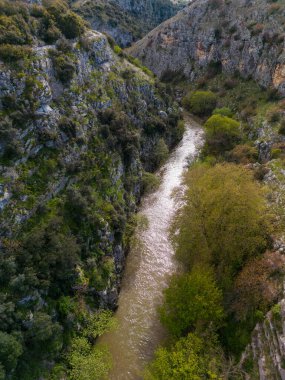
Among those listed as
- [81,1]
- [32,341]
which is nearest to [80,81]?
[32,341]

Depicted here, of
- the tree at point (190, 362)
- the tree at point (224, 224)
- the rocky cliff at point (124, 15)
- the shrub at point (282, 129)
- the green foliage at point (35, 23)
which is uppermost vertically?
the rocky cliff at point (124, 15)

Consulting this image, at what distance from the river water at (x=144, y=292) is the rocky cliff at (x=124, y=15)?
101924 mm

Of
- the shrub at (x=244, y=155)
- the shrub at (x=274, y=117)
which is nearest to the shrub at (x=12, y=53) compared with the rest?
the shrub at (x=244, y=155)

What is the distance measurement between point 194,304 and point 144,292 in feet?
32.0

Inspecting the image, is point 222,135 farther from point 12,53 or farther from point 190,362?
point 190,362

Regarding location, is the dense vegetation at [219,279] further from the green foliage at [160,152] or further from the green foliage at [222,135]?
the green foliage at [222,135]

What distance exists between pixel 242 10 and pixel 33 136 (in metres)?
79.9

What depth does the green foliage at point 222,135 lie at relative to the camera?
191ft

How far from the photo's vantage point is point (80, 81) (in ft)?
138

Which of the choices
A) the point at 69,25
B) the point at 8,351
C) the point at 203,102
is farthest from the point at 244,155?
the point at 8,351

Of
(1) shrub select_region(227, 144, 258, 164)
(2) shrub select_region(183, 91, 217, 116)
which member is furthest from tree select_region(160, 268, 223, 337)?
(2) shrub select_region(183, 91, 217, 116)

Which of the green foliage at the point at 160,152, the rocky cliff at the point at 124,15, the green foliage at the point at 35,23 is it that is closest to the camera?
the green foliage at the point at 35,23

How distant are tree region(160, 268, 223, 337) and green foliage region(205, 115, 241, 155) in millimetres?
35969

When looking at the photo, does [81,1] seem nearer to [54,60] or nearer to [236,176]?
[54,60]
